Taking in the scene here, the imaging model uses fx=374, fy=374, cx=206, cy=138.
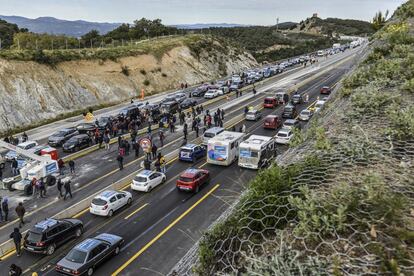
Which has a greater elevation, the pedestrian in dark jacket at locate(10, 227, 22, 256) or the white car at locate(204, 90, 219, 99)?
the white car at locate(204, 90, 219, 99)

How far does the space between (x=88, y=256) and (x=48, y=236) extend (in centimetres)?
340

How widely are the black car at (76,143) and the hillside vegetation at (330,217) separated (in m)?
32.3

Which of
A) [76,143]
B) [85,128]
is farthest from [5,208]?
[85,128]

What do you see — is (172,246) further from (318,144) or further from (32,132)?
(32,132)

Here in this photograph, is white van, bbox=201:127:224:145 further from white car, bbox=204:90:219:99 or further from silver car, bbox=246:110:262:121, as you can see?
white car, bbox=204:90:219:99

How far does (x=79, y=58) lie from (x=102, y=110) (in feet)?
41.0

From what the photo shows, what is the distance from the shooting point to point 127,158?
35.0 meters

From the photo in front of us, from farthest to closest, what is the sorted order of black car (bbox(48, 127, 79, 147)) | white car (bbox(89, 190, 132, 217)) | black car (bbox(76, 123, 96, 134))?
black car (bbox(76, 123, 96, 134)) → black car (bbox(48, 127, 79, 147)) → white car (bbox(89, 190, 132, 217))

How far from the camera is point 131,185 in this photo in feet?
91.5

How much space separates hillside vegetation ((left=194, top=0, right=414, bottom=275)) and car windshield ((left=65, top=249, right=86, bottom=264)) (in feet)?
42.6

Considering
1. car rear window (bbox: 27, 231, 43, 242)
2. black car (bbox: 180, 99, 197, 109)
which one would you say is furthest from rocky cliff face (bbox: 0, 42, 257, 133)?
car rear window (bbox: 27, 231, 43, 242)

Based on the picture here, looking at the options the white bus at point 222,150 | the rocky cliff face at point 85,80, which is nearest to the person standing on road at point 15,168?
the rocky cliff face at point 85,80

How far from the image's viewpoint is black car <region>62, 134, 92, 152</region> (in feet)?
120

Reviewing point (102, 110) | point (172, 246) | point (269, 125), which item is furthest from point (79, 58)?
point (172, 246)
